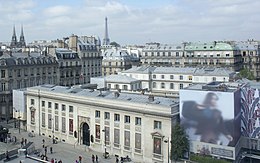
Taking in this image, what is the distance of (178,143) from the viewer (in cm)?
4078

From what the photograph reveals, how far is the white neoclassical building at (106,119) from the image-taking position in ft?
142

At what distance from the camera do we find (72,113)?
174ft

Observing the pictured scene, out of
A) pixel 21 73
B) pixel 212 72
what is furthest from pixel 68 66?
pixel 212 72

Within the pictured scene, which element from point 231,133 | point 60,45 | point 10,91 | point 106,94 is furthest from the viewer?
point 60,45

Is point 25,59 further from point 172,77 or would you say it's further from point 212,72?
point 212,72

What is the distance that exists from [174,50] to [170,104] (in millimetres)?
60796

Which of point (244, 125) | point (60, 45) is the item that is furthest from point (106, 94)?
point (60, 45)

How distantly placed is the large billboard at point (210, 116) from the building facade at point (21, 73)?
42443 mm

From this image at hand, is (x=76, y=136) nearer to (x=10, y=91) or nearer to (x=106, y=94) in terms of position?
(x=106, y=94)

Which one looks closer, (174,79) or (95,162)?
(95,162)

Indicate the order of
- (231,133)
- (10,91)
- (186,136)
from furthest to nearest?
(10,91)
(186,136)
(231,133)

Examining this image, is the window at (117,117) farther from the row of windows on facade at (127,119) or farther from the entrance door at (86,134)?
the entrance door at (86,134)

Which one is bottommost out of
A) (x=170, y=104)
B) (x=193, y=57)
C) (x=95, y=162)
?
(x=95, y=162)

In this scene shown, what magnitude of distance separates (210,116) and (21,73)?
47302 millimetres
